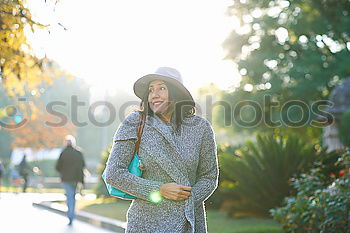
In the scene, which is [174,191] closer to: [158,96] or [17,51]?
[158,96]

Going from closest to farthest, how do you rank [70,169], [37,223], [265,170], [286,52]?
[265,170] < [70,169] < [37,223] < [286,52]

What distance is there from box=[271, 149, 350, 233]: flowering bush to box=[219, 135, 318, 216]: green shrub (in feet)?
10.3

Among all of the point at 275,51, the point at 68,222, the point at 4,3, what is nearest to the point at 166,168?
the point at 4,3

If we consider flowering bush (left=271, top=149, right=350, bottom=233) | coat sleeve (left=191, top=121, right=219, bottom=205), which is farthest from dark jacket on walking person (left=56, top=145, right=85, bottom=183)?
coat sleeve (left=191, top=121, right=219, bottom=205)

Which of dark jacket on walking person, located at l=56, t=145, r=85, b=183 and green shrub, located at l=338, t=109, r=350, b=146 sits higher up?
green shrub, located at l=338, t=109, r=350, b=146

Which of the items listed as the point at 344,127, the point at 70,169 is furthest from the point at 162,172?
the point at 344,127

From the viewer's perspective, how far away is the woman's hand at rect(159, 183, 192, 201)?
370cm

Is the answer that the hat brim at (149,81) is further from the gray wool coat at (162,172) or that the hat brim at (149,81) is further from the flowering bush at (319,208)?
the flowering bush at (319,208)

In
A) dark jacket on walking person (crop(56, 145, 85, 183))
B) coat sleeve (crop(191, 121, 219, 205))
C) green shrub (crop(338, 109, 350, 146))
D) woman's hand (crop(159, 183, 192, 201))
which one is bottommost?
dark jacket on walking person (crop(56, 145, 85, 183))

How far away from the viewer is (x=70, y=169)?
13961 mm

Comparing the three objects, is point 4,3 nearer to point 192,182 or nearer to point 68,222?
point 192,182

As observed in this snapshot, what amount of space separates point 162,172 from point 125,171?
0.20 m

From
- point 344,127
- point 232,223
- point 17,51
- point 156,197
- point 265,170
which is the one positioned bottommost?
point 232,223

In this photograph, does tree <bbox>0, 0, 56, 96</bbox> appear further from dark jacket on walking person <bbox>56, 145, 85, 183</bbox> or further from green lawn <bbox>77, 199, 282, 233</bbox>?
dark jacket on walking person <bbox>56, 145, 85, 183</bbox>
